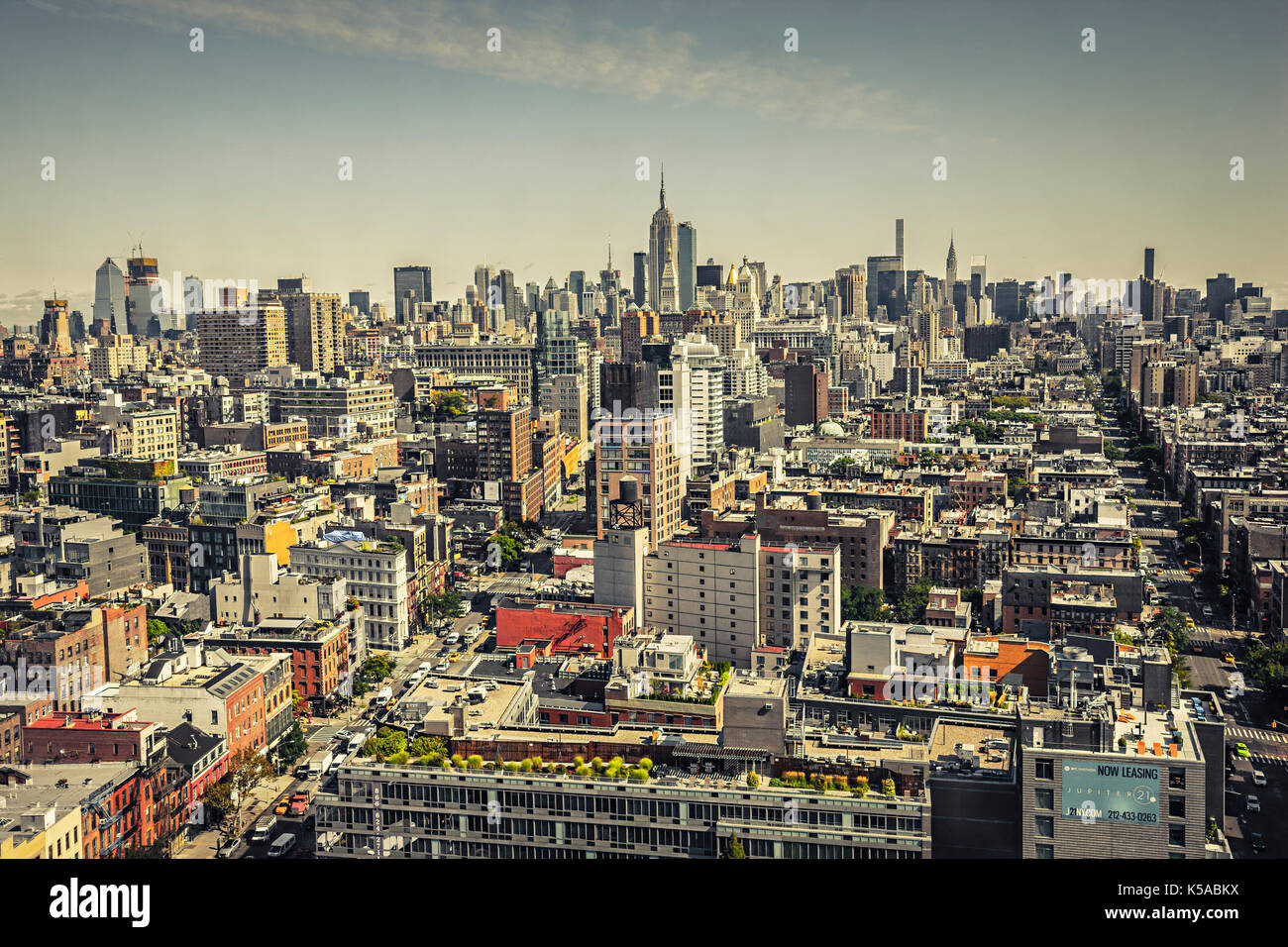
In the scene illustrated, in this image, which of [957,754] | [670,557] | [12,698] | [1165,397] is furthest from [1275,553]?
[1165,397]

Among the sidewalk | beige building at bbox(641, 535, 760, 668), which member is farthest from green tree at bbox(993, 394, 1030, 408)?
the sidewalk

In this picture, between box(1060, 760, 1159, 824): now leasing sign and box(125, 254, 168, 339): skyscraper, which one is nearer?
box(1060, 760, 1159, 824): now leasing sign

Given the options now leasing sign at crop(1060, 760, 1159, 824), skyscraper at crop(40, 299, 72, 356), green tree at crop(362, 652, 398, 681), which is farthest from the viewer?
skyscraper at crop(40, 299, 72, 356)

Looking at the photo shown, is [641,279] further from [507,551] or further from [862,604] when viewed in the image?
[862,604]

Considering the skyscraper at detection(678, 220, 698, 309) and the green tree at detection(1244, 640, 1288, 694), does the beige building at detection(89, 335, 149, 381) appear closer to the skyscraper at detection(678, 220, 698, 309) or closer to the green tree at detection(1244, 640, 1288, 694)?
the skyscraper at detection(678, 220, 698, 309)

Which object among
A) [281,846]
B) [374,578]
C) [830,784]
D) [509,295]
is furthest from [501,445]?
[509,295]
